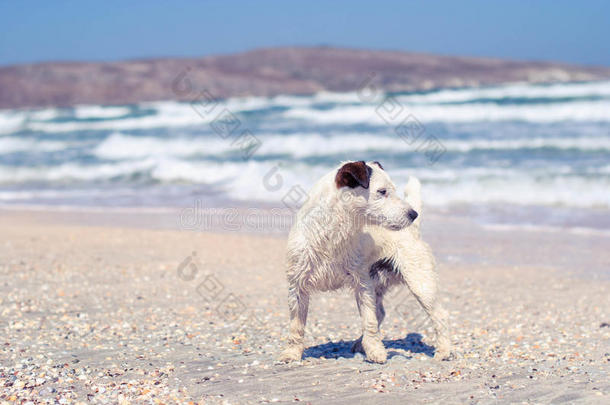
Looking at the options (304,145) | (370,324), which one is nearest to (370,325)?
(370,324)

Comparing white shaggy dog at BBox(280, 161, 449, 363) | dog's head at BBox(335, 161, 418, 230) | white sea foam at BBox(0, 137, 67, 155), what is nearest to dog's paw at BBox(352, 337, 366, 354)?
white shaggy dog at BBox(280, 161, 449, 363)

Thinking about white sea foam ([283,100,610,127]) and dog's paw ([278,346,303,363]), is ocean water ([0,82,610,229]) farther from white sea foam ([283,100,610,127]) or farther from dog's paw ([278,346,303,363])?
dog's paw ([278,346,303,363])

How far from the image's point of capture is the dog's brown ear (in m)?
4.43

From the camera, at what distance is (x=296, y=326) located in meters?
4.88

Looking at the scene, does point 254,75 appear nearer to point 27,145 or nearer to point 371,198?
point 27,145

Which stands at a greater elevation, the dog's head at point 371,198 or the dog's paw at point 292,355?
the dog's head at point 371,198

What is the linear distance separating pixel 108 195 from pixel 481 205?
956 cm

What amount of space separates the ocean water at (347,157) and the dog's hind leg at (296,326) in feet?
26.9

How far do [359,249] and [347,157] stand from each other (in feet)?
60.8

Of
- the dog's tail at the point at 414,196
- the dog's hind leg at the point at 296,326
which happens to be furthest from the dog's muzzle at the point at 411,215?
the dog's hind leg at the point at 296,326

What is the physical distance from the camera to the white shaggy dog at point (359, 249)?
14.8 ft

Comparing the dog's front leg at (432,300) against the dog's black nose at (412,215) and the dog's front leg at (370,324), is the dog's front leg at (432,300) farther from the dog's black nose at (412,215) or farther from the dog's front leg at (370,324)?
the dog's black nose at (412,215)

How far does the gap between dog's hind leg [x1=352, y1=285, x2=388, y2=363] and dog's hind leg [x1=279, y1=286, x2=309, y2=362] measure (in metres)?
0.41

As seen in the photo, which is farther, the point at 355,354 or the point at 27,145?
the point at 27,145
